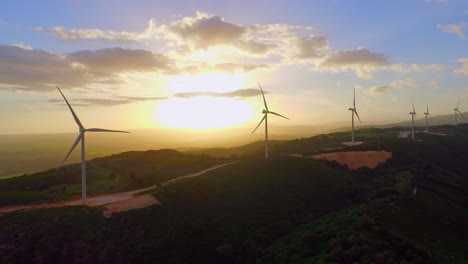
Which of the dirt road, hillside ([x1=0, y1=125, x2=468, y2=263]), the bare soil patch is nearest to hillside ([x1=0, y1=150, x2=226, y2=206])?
the dirt road

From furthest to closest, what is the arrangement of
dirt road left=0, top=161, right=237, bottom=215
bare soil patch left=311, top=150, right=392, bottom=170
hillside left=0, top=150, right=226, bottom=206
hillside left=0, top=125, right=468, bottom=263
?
bare soil patch left=311, top=150, right=392, bottom=170
hillside left=0, top=150, right=226, bottom=206
dirt road left=0, top=161, right=237, bottom=215
hillside left=0, top=125, right=468, bottom=263

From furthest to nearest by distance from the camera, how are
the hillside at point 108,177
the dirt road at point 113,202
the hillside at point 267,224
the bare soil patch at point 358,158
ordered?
the bare soil patch at point 358,158
the hillside at point 108,177
the dirt road at point 113,202
the hillside at point 267,224

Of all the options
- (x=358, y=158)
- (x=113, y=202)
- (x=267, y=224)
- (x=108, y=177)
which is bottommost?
(x=267, y=224)

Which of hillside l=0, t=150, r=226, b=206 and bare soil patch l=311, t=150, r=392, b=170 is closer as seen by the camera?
hillside l=0, t=150, r=226, b=206

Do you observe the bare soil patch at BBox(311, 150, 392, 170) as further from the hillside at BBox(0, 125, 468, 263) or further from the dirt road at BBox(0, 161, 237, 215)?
the dirt road at BBox(0, 161, 237, 215)

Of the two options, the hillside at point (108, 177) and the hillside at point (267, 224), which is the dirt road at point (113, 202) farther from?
the hillside at point (108, 177)

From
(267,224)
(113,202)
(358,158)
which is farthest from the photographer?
(358,158)

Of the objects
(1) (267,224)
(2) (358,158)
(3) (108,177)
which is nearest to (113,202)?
(1) (267,224)

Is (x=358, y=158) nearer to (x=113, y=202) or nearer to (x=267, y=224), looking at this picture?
(x=267, y=224)

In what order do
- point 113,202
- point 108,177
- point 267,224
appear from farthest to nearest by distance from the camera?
point 108,177
point 113,202
point 267,224

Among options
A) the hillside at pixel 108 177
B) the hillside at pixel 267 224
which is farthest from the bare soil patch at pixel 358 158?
the hillside at pixel 108 177
